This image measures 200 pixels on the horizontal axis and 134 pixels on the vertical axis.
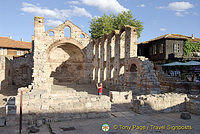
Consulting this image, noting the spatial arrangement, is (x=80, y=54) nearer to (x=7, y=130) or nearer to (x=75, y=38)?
(x=75, y=38)

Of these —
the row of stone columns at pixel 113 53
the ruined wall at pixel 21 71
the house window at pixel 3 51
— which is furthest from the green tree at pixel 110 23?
the house window at pixel 3 51

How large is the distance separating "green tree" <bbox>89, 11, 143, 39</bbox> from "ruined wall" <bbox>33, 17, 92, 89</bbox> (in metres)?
5.79

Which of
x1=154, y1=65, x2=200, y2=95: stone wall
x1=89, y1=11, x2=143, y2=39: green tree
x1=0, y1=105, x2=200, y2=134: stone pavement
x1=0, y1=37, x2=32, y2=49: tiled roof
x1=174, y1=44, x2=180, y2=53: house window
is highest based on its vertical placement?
x1=89, y1=11, x2=143, y2=39: green tree

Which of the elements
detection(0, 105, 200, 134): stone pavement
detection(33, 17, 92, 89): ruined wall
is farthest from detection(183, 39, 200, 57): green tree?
detection(0, 105, 200, 134): stone pavement

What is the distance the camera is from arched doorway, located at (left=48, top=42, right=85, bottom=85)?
86.9 ft

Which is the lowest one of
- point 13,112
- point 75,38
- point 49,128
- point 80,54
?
point 49,128

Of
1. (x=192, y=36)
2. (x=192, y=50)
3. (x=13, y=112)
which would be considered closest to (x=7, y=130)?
(x=13, y=112)

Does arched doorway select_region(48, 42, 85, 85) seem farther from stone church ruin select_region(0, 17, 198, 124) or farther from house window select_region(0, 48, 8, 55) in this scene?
house window select_region(0, 48, 8, 55)

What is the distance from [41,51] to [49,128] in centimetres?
1875

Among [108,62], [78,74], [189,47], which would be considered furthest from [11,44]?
[189,47]

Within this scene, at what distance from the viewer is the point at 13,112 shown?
7.16 meters

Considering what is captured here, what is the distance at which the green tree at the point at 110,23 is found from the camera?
30.8m

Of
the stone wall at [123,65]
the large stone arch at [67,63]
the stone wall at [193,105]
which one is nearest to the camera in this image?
the stone wall at [193,105]

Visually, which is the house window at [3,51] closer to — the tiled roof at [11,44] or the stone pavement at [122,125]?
the tiled roof at [11,44]
